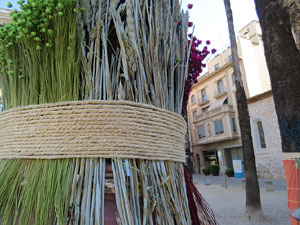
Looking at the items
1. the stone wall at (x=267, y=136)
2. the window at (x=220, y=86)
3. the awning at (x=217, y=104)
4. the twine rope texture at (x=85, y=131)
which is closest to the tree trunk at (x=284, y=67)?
the twine rope texture at (x=85, y=131)

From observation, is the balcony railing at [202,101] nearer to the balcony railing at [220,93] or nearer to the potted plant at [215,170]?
the balcony railing at [220,93]

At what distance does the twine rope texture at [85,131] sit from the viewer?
2.08 feet

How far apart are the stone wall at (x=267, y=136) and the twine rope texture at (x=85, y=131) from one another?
1266 cm

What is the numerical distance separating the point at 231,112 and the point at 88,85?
19.1 meters

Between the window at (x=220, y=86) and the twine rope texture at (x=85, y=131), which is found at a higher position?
the window at (x=220, y=86)

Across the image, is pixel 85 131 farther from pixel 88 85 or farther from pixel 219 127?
pixel 219 127

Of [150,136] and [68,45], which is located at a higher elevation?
[68,45]

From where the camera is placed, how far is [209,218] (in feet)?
2.92

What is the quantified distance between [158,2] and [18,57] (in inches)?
21.9

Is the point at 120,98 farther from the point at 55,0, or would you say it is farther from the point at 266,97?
the point at 266,97

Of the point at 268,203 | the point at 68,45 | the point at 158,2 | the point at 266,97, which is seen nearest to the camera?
the point at 68,45

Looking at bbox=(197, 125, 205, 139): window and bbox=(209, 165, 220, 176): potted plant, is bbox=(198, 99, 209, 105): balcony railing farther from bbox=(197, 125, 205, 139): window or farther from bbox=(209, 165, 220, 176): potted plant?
bbox=(209, 165, 220, 176): potted plant

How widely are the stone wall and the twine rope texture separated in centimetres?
1266

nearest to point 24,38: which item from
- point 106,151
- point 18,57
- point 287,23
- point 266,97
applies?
point 18,57
